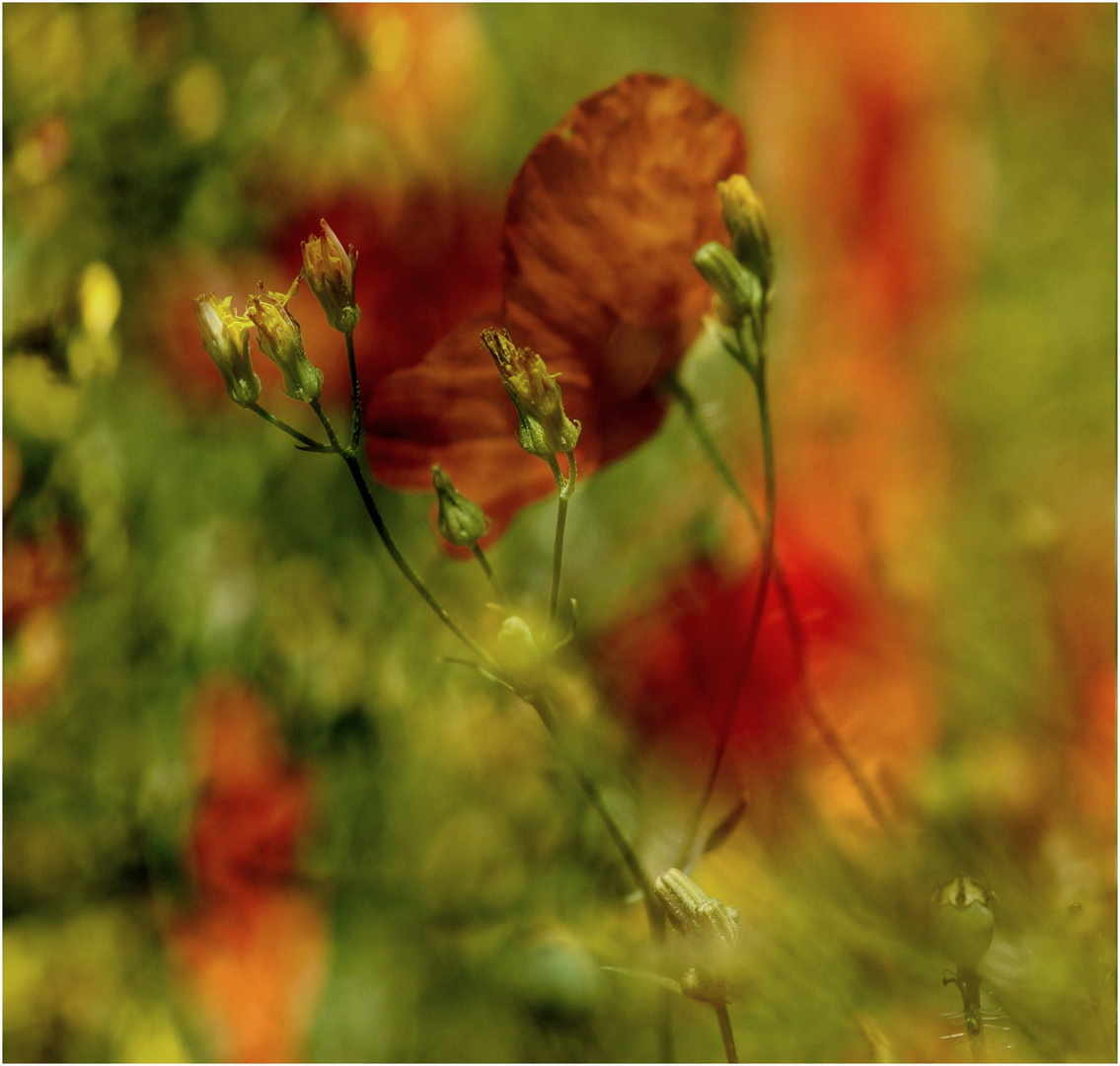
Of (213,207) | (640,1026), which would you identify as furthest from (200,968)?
(213,207)

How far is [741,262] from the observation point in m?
0.21

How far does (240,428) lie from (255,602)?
0.23 feet

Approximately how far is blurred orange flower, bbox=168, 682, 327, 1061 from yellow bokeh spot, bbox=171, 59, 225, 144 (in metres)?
0.20

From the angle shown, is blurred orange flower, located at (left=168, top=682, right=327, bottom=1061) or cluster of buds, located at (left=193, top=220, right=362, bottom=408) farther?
blurred orange flower, located at (left=168, top=682, right=327, bottom=1061)

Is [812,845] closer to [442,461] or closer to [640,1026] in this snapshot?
[640,1026]

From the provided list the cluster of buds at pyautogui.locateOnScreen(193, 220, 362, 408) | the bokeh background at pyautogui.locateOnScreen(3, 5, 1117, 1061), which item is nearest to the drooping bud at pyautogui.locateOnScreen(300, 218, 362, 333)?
the cluster of buds at pyautogui.locateOnScreen(193, 220, 362, 408)

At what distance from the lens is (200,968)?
1.17 feet

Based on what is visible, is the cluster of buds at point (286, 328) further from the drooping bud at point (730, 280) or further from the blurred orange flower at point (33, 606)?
the blurred orange flower at point (33, 606)

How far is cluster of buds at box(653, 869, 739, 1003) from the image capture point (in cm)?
18


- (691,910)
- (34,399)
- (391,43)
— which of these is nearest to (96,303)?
(34,399)

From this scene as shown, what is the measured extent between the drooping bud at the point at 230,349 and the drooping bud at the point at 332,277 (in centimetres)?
2

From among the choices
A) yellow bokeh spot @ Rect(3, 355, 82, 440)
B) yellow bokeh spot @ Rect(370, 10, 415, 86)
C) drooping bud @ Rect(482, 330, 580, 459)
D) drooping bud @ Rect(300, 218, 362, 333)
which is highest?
yellow bokeh spot @ Rect(370, 10, 415, 86)

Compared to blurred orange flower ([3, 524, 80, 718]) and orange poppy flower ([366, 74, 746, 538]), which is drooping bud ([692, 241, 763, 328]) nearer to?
orange poppy flower ([366, 74, 746, 538])

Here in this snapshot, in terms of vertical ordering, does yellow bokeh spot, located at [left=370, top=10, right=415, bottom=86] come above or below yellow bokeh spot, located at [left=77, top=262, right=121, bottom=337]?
above
